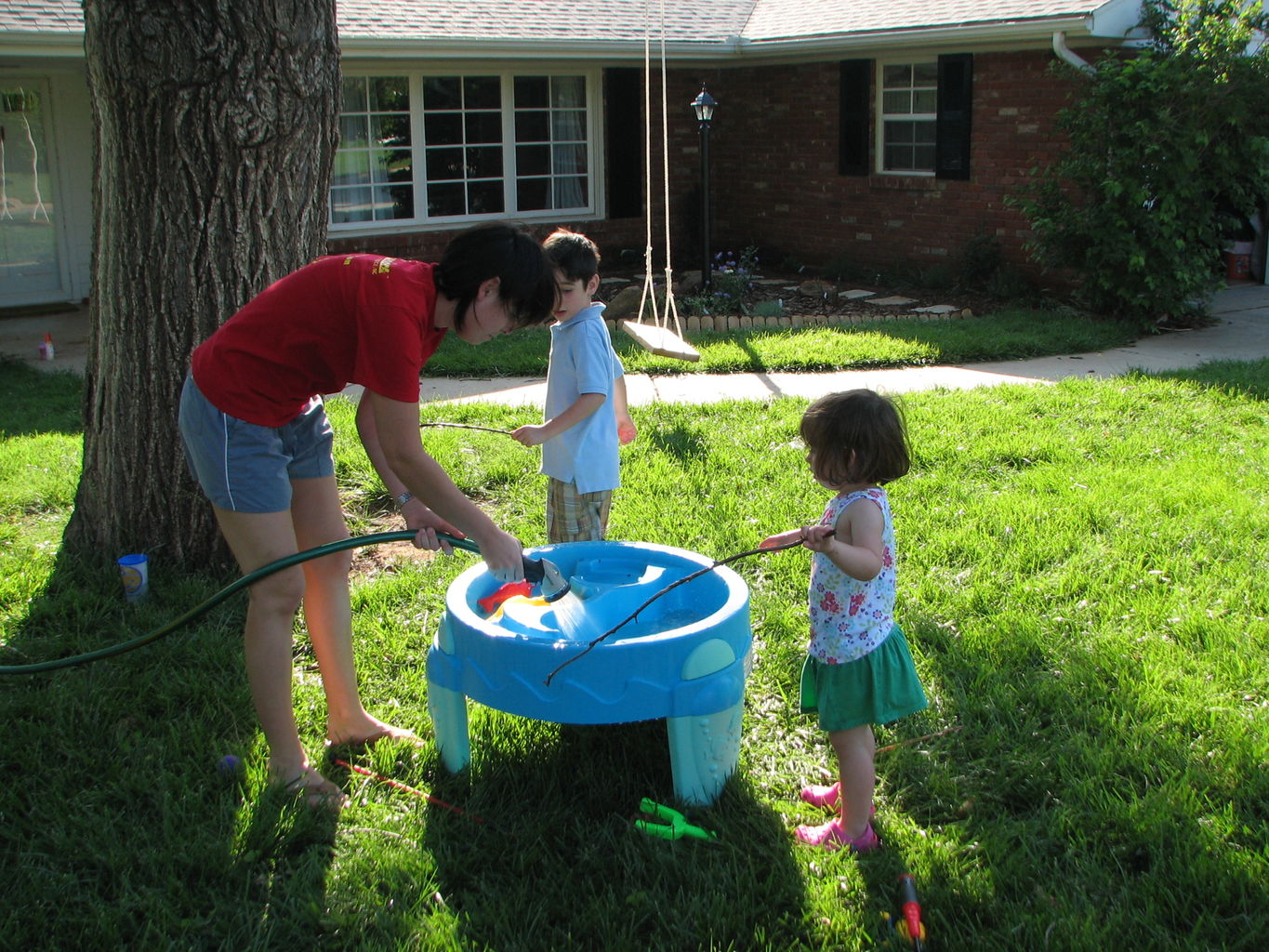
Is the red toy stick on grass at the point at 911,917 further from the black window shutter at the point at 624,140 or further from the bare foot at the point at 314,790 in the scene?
the black window shutter at the point at 624,140

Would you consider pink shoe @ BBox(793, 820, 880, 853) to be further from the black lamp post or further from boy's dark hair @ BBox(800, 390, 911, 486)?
the black lamp post

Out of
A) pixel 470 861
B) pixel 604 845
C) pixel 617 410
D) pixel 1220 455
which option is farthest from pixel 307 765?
pixel 1220 455

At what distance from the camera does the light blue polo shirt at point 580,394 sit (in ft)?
12.2

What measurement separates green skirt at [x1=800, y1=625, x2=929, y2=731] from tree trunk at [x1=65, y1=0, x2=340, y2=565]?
8.79 ft

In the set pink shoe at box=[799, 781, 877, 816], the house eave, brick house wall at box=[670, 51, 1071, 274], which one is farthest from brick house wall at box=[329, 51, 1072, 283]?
pink shoe at box=[799, 781, 877, 816]

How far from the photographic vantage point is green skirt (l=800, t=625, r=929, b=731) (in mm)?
→ 2723

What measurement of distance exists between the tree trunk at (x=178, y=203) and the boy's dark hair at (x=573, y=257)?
1191mm

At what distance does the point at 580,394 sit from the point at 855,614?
4.43 ft

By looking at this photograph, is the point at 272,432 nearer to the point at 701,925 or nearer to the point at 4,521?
the point at 701,925

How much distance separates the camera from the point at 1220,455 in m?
5.71

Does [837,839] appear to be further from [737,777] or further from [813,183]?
[813,183]

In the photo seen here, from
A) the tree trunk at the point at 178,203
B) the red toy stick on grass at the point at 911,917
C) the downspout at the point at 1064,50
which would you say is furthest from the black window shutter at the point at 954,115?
the red toy stick on grass at the point at 911,917

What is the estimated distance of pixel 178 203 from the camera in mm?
4180

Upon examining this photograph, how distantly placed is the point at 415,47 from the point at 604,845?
10268 mm
